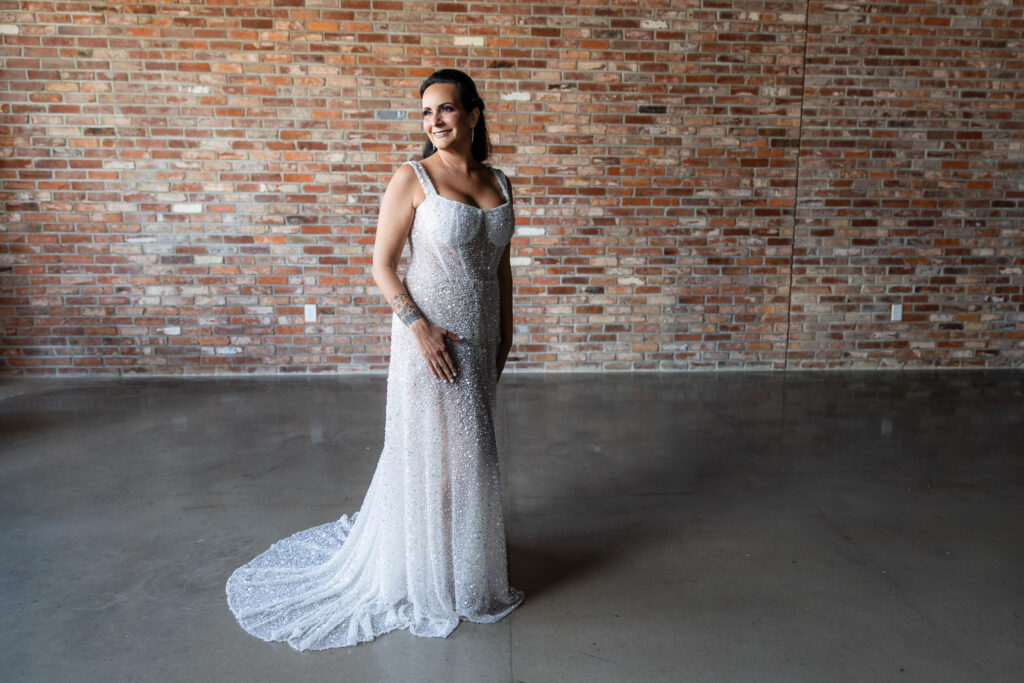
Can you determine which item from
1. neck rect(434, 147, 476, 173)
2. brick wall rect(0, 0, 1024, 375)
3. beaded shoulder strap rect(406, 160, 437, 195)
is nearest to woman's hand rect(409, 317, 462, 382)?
beaded shoulder strap rect(406, 160, 437, 195)

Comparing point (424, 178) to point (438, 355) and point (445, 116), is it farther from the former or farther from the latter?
point (438, 355)

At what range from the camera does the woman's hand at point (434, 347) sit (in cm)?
218

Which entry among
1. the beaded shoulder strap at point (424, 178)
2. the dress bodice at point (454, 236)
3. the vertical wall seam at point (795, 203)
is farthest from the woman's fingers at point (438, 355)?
the vertical wall seam at point (795, 203)

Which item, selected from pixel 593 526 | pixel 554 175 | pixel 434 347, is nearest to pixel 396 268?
pixel 434 347

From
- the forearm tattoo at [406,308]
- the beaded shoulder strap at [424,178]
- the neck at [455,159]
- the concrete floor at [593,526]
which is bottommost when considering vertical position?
the concrete floor at [593,526]

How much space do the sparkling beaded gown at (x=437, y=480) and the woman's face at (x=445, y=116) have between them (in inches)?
5.4

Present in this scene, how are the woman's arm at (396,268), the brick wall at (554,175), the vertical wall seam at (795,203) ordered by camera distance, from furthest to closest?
1. the vertical wall seam at (795,203)
2. the brick wall at (554,175)
3. the woman's arm at (396,268)

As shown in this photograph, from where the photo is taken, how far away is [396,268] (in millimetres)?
2158

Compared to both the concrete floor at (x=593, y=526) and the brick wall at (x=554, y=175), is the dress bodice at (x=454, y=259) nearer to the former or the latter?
the concrete floor at (x=593, y=526)

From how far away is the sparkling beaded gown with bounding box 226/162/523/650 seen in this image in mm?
2191

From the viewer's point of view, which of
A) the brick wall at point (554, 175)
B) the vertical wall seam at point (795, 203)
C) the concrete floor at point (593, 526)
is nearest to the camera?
the concrete floor at point (593, 526)

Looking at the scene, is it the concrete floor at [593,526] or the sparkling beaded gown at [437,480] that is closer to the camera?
the concrete floor at [593,526]

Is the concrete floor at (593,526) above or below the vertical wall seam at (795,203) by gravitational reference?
below

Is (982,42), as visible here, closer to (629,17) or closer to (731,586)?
(629,17)
